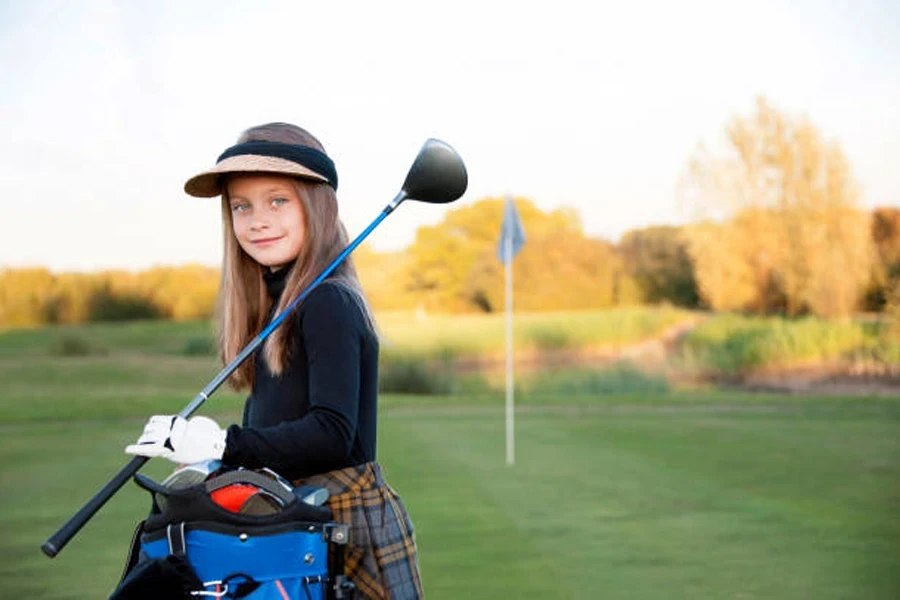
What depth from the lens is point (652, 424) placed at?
11469 mm

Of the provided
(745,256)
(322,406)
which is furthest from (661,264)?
(322,406)

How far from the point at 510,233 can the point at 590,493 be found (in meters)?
2.85

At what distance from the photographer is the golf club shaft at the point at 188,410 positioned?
201cm

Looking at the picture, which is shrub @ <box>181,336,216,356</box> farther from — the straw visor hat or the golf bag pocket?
the golf bag pocket

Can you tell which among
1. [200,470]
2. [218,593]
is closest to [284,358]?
[200,470]

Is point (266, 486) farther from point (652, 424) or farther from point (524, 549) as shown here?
point (652, 424)

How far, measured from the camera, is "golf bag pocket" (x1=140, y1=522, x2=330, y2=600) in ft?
6.40

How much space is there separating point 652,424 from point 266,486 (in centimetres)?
975

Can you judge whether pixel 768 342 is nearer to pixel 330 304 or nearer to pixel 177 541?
pixel 330 304

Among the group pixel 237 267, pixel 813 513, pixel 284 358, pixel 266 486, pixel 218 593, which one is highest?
pixel 237 267

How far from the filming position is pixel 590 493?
723 centimetres

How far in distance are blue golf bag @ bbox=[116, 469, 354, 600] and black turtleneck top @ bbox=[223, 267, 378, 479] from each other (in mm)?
99

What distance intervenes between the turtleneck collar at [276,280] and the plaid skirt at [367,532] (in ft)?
1.15

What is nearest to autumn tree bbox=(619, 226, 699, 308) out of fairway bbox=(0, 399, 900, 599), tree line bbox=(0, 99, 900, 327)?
tree line bbox=(0, 99, 900, 327)
